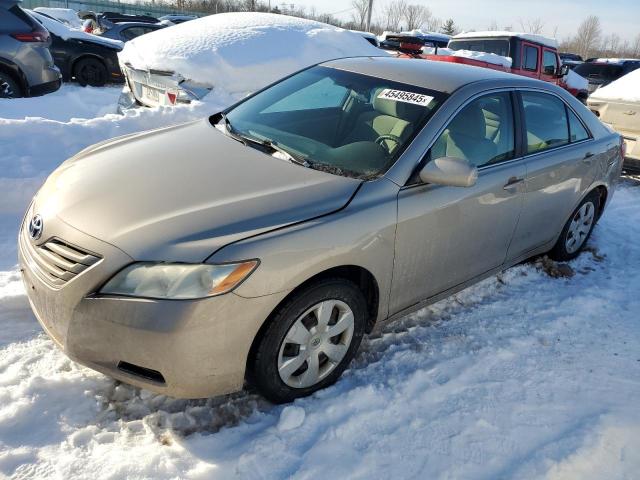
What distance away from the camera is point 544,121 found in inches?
146

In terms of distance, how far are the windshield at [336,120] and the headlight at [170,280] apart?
3.00 feet

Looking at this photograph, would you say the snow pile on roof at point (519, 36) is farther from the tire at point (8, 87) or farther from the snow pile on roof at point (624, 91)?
the tire at point (8, 87)

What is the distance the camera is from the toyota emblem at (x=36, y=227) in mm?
2387

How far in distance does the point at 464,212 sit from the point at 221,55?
4640 mm


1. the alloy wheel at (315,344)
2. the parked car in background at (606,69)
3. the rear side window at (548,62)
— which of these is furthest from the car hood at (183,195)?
the parked car in background at (606,69)

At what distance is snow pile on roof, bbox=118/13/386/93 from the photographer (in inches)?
247

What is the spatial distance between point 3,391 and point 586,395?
2.94 m

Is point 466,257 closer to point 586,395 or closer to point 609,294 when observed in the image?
point 586,395

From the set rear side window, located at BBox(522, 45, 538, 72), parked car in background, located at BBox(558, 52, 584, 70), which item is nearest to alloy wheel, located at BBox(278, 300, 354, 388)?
rear side window, located at BBox(522, 45, 538, 72)

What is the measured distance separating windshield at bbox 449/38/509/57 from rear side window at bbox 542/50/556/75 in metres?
1.13

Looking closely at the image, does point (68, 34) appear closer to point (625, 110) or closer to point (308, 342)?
point (625, 110)

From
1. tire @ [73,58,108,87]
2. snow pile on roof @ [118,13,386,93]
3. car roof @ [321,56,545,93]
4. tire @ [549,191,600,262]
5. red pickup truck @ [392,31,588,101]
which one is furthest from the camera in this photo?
red pickup truck @ [392,31,588,101]

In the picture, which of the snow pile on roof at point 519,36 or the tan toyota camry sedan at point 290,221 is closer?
the tan toyota camry sedan at point 290,221

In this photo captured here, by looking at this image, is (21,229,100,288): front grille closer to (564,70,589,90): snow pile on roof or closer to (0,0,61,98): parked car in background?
(0,0,61,98): parked car in background
